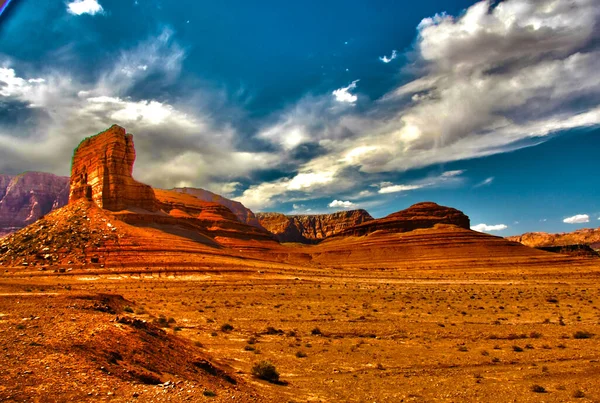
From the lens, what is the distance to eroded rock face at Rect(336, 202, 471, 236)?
134m

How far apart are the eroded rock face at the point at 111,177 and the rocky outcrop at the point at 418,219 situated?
88.2m

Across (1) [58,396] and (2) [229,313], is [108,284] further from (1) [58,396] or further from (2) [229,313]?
(1) [58,396]

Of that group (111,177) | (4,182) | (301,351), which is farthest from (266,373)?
(4,182)

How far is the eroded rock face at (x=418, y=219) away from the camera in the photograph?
441 ft

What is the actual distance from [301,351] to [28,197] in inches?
8755

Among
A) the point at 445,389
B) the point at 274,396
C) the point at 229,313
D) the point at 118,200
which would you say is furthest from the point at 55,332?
the point at 118,200

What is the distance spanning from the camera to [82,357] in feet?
28.9

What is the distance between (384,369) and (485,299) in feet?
86.4

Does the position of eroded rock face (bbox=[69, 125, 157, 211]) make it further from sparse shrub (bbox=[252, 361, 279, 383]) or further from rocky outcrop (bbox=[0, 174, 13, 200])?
rocky outcrop (bbox=[0, 174, 13, 200])

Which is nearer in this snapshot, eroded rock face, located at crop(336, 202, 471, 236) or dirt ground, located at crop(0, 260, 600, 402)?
dirt ground, located at crop(0, 260, 600, 402)

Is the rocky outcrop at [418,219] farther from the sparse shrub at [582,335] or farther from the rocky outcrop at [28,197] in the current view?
the rocky outcrop at [28,197]

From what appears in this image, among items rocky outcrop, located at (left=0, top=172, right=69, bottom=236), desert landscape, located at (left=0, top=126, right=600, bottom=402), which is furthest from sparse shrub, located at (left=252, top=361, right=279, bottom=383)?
rocky outcrop, located at (left=0, top=172, right=69, bottom=236)

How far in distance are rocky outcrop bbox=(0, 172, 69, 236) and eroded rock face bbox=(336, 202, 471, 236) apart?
162m

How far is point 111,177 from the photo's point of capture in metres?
74.9
